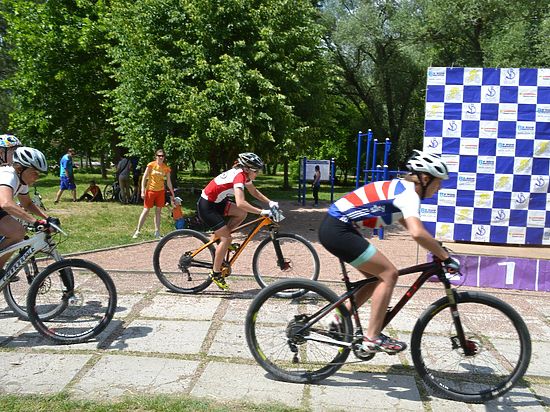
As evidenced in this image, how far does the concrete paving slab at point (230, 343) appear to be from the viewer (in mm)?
4777

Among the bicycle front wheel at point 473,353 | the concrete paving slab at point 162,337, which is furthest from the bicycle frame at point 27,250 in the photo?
the bicycle front wheel at point 473,353

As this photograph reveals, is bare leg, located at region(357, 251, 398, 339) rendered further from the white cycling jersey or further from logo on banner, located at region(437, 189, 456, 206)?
logo on banner, located at region(437, 189, 456, 206)

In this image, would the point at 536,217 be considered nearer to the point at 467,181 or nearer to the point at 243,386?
the point at 467,181

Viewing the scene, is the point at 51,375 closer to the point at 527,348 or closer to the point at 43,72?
the point at 527,348

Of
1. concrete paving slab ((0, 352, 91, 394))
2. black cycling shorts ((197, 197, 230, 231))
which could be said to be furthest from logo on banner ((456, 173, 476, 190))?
concrete paving slab ((0, 352, 91, 394))

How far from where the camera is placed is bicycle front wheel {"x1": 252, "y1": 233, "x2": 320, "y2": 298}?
6.58m

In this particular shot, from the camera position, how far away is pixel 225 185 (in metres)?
6.33

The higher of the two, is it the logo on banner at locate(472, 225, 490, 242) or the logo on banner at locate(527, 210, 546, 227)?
the logo on banner at locate(527, 210, 546, 227)

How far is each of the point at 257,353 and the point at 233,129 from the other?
306 inches

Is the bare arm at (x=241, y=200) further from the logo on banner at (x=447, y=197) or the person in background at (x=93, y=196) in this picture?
the person in background at (x=93, y=196)

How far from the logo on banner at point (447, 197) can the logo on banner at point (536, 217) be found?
1210 mm

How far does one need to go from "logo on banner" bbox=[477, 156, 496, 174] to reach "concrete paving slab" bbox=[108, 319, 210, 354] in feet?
17.9

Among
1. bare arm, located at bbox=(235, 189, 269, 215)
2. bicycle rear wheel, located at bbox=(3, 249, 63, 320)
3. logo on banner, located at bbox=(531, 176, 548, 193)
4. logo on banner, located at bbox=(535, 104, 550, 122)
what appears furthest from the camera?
logo on banner, located at bbox=(531, 176, 548, 193)

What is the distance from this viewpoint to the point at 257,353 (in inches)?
171
